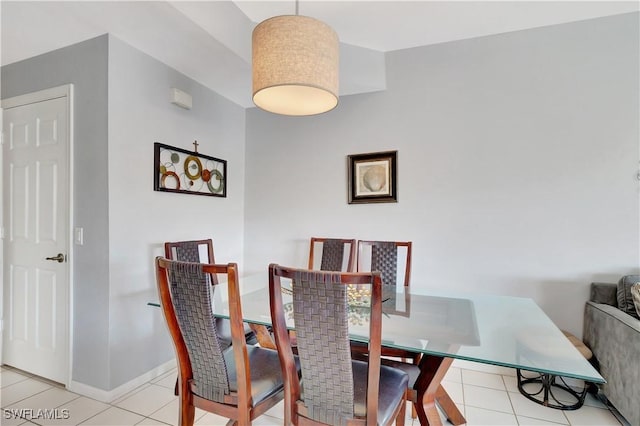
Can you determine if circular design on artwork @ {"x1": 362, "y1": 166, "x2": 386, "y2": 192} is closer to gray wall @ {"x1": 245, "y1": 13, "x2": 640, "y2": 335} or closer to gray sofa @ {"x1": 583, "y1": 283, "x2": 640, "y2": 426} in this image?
gray wall @ {"x1": 245, "y1": 13, "x2": 640, "y2": 335}

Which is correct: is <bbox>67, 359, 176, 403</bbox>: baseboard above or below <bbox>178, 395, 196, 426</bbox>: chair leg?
below

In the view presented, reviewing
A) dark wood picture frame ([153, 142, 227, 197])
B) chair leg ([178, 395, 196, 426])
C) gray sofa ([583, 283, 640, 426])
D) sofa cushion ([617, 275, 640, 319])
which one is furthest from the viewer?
dark wood picture frame ([153, 142, 227, 197])

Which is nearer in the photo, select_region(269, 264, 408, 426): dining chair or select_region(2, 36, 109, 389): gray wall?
select_region(269, 264, 408, 426): dining chair

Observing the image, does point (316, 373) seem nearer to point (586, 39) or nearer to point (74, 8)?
point (74, 8)

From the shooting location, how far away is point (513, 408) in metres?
2.13

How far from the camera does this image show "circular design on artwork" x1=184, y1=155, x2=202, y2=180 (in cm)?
283

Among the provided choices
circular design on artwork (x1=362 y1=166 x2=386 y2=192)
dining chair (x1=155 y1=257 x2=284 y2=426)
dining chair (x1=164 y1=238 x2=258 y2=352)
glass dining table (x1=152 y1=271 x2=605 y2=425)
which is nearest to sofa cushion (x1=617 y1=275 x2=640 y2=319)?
glass dining table (x1=152 y1=271 x2=605 y2=425)

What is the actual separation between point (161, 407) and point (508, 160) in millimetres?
3020

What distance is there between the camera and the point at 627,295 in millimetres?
2086

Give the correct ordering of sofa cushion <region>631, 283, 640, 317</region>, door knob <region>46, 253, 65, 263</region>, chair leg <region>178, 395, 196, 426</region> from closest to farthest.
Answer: chair leg <region>178, 395, 196, 426</region> < sofa cushion <region>631, 283, 640, 317</region> < door knob <region>46, 253, 65, 263</region>

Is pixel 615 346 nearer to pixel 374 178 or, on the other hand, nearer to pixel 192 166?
pixel 374 178

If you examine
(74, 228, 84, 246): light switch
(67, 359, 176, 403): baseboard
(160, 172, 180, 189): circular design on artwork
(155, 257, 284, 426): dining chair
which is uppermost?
(160, 172, 180, 189): circular design on artwork

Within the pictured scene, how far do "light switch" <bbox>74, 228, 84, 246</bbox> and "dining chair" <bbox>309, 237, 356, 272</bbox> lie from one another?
1.72m

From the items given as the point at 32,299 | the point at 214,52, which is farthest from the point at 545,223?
the point at 32,299
